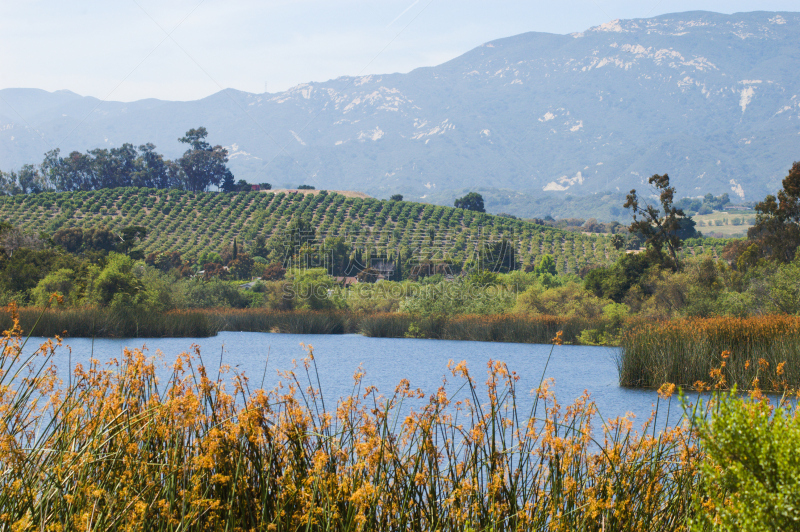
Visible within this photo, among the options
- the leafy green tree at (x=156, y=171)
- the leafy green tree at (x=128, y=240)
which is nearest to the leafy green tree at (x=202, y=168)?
the leafy green tree at (x=156, y=171)

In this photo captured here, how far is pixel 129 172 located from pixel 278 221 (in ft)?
120

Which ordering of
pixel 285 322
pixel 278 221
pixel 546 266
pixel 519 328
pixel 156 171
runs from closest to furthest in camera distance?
pixel 519 328
pixel 285 322
pixel 546 266
pixel 278 221
pixel 156 171

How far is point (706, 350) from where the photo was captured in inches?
516

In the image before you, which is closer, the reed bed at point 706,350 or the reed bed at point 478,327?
the reed bed at point 706,350

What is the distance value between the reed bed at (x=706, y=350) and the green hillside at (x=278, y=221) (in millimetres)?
43686

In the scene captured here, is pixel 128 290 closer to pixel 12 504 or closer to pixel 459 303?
pixel 459 303

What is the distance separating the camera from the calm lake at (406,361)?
44.4 ft

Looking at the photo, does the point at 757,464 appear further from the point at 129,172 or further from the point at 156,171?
the point at 129,172

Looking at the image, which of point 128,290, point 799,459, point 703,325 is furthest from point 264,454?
point 128,290

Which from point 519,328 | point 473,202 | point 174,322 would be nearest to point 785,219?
point 519,328

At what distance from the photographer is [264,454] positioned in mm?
3279

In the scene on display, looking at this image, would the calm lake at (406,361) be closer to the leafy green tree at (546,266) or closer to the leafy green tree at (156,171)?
the leafy green tree at (546,266)

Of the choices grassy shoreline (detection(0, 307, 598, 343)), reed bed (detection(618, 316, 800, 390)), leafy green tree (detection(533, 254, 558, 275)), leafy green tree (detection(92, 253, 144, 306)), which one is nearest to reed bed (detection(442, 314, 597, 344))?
grassy shoreline (detection(0, 307, 598, 343))

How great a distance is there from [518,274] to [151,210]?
50.6 meters
